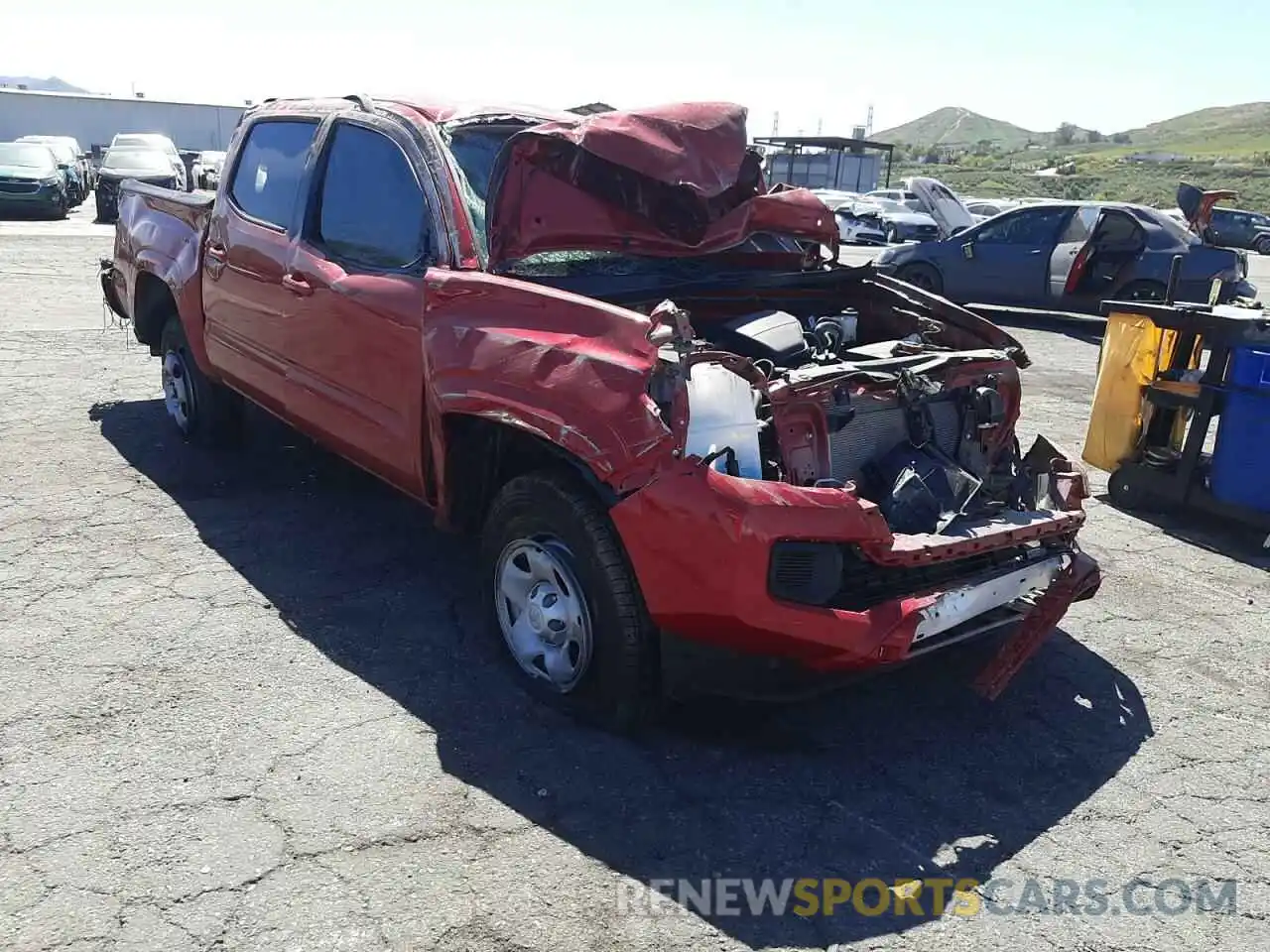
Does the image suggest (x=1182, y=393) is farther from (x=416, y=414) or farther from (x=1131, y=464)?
(x=416, y=414)

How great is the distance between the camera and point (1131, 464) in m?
6.08

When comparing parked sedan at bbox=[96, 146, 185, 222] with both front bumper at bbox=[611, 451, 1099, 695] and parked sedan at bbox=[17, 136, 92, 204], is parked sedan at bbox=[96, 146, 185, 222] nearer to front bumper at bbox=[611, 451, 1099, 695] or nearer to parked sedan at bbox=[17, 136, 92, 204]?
parked sedan at bbox=[17, 136, 92, 204]

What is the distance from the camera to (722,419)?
3148 millimetres

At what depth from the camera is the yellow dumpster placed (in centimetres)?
599

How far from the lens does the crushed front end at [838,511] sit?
3.02 m

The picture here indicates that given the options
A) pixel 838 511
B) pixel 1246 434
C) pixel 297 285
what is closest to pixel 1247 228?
pixel 1246 434

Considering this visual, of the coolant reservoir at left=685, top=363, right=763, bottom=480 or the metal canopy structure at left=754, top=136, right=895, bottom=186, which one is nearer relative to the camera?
the coolant reservoir at left=685, top=363, right=763, bottom=480

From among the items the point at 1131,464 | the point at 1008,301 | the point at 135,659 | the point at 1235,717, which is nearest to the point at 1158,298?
the point at 1008,301

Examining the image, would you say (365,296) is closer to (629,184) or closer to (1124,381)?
(629,184)

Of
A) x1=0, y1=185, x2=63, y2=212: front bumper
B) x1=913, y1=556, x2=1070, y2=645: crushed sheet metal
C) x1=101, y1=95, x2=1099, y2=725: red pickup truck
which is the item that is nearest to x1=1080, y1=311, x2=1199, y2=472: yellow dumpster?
x1=101, y1=95, x2=1099, y2=725: red pickup truck

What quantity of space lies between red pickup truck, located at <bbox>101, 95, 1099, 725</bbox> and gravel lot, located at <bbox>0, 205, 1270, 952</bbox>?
331 millimetres

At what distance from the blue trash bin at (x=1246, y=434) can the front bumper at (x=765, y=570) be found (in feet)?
9.69

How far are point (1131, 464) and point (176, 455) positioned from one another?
564 centimetres

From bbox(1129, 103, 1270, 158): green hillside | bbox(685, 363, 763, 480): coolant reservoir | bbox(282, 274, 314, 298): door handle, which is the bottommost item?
bbox(685, 363, 763, 480): coolant reservoir
